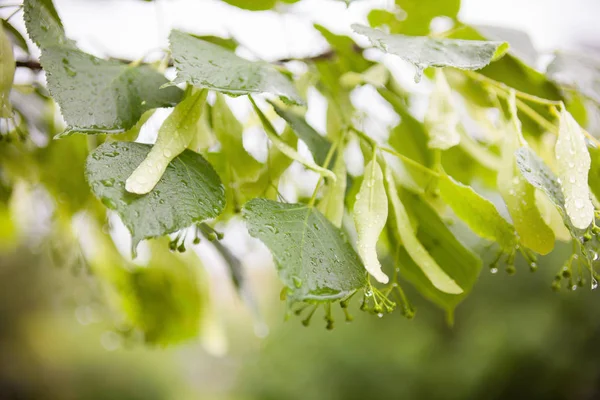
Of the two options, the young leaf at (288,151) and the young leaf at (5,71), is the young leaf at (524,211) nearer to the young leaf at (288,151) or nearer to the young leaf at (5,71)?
the young leaf at (288,151)

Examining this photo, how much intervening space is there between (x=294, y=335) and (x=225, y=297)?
50 centimetres

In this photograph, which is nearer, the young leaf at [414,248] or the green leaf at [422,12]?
the young leaf at [414,248]

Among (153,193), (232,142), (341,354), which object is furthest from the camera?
(341,354)

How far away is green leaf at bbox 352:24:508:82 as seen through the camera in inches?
8.8

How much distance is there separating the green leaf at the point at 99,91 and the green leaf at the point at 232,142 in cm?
5

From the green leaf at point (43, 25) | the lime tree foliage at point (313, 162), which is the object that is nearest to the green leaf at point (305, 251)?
the lime tree foliage at point (313, 162)

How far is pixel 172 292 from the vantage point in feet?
1.46

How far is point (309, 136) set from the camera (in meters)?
0.28

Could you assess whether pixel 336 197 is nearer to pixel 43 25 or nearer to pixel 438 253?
pixel 438 253

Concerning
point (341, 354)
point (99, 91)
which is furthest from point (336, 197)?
point (341, 354)

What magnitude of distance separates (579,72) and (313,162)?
210 millimetres

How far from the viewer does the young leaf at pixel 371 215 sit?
0.22 metres

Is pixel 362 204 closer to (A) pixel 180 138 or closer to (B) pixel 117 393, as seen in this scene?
(A) pixel 180 138

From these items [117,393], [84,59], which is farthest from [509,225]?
[117,393]
